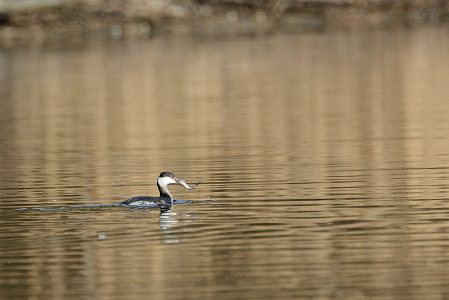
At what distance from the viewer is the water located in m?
11.9

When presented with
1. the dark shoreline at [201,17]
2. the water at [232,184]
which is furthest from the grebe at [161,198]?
the dark shoreline at [201,17]

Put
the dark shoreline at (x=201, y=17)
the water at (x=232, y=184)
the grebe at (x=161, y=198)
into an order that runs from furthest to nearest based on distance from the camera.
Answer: the dark shoreline at (x=201, y=17), the grebe at (x=161, y=198), the water at (x=232, y=184)

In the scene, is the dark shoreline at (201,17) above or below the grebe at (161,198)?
above

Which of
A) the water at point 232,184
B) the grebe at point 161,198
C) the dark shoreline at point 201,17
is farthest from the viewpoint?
the dark shoreline at point 201,17

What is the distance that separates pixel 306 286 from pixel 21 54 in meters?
44.7

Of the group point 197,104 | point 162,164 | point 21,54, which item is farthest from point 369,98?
point 21,54

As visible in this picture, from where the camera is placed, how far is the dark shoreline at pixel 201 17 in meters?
61.6

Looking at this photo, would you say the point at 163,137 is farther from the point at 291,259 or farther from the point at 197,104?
the point at 291,259

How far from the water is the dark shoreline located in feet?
68.3

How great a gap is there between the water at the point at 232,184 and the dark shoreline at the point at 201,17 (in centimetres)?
2081

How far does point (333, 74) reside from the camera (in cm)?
3900

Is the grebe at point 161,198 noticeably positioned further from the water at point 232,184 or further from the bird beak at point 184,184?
the water at point 232,184

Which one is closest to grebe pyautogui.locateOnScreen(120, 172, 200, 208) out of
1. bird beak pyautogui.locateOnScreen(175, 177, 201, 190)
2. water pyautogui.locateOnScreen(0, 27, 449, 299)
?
bird beak pyautogui.locateOnScreen(175, 177, 201, 190)

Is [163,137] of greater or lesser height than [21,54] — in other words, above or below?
below
